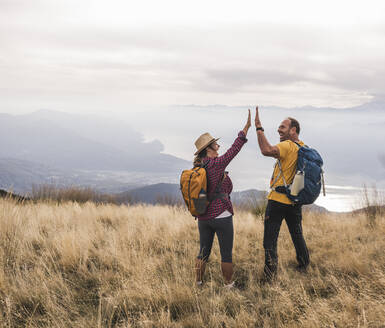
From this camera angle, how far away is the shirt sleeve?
4156 mm

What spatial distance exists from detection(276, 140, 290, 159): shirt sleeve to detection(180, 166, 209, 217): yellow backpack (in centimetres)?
100

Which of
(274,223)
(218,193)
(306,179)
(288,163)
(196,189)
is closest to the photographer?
(196,189)

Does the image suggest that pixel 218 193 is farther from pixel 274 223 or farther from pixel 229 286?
pixel 229 286

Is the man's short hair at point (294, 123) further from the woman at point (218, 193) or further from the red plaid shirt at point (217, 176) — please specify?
the red plaid shirt at point (217, 176)

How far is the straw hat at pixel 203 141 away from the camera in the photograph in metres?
4.03

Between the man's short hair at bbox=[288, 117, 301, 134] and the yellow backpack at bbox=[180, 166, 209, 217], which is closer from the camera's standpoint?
the yellow backpack at bbox=[180, 166, 209, 217]

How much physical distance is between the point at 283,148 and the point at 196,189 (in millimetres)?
1228

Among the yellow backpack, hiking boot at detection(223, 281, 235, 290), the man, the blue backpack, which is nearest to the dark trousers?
the man

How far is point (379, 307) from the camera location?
10.9ft

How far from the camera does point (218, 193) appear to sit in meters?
3.99

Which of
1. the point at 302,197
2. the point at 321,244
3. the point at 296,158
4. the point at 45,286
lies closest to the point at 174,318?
the point at 45,286

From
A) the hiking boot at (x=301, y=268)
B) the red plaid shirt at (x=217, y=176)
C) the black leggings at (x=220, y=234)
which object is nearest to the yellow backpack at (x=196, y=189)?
the red plaid shirt at (x=217, y=176)

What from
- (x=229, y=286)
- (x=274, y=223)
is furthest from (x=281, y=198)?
(x=229, y=286)

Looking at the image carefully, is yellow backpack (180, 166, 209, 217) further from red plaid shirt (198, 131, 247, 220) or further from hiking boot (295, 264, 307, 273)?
hiking boot (295, 264, 307, 273)
